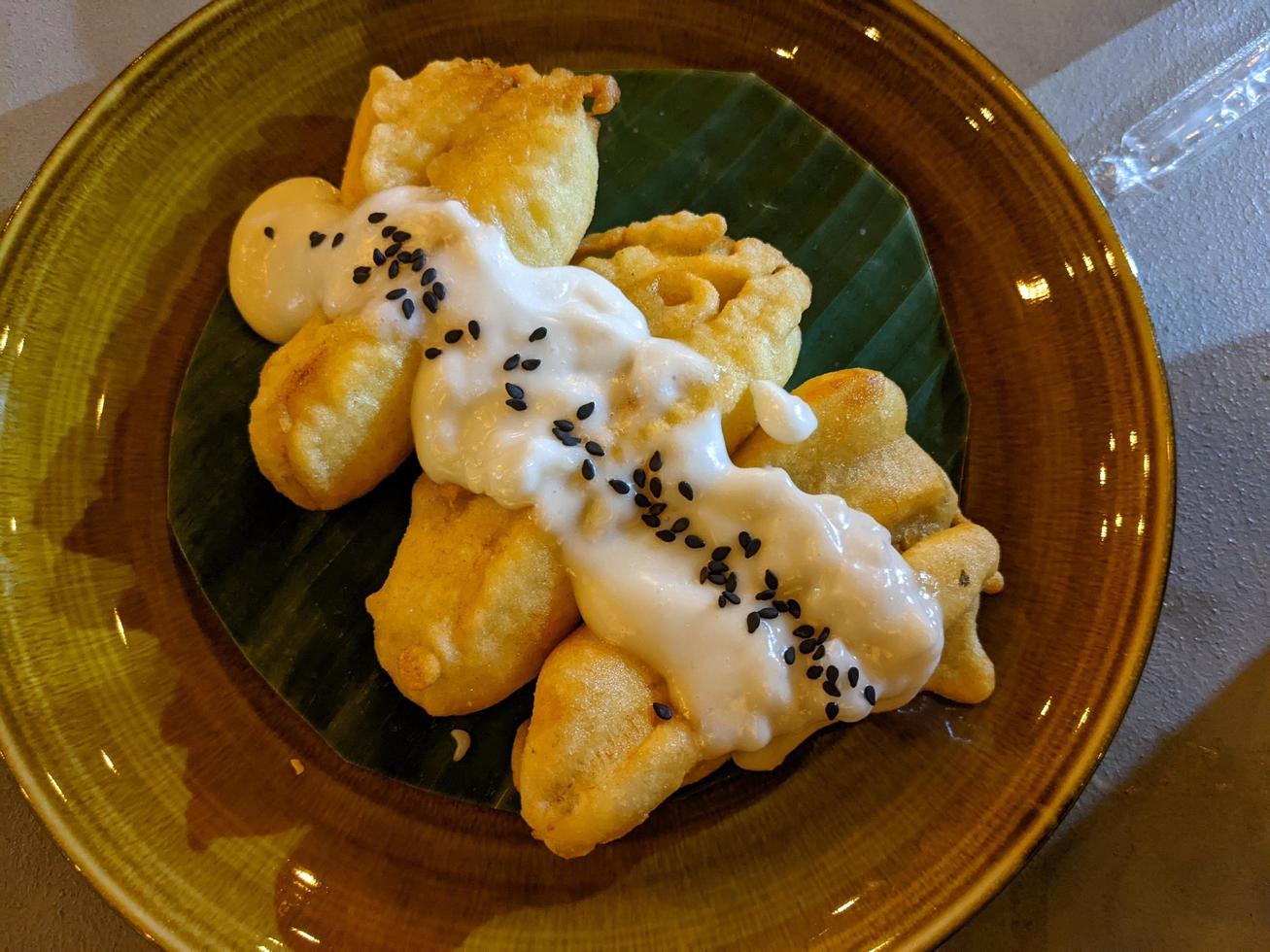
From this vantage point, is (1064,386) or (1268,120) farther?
(1268,120)

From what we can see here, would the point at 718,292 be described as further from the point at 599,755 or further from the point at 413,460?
the point at 599,755

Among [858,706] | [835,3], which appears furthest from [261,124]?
[858,706]

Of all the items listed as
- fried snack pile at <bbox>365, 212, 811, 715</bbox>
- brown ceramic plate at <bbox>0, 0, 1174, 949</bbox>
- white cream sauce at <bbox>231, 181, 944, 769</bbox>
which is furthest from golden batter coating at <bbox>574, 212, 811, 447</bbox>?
brown ceramic plate at <bbox>0, 0, 1174, 949</bbox>

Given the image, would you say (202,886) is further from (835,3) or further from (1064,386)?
(835,3)

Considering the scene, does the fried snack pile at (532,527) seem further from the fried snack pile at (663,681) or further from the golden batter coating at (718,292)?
the fried snack pile at (663,681)

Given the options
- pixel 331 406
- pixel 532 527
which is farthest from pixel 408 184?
pixel 532 527
